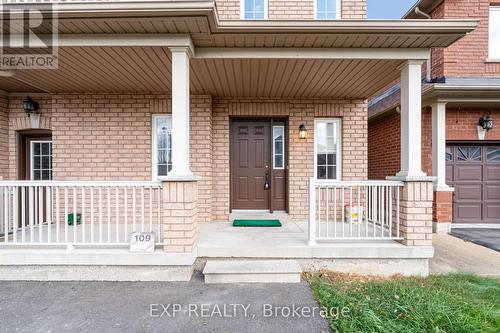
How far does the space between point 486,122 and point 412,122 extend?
3621 mm

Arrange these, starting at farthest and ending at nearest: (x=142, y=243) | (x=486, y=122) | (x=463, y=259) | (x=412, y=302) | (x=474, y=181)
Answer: (x=474, y=181) → (x=486, y=122) → (x=463, y=259) → (x=142, y=243) → (x=412, y=302)

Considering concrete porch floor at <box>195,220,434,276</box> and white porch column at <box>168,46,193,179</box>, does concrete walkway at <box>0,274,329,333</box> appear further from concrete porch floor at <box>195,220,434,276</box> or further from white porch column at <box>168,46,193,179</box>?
white porch column at <box>168,46,193,179</box>

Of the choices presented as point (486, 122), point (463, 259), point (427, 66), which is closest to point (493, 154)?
point (486, 122)

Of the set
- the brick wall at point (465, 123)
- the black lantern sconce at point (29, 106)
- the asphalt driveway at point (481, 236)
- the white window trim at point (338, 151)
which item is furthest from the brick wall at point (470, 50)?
the black lantern sconce at point (29, 106)

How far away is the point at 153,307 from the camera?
2.64 metres

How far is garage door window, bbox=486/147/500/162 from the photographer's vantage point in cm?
580

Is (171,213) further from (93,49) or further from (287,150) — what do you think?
(287,150)

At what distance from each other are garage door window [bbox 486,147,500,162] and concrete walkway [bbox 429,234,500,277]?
96.3 inches

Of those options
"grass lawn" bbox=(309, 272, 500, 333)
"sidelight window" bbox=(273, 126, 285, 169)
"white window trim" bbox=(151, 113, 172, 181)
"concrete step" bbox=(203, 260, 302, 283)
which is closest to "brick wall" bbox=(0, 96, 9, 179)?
"white window trim" bbox=(151, 113, 172, 181)

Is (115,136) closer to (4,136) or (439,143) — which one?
(4,136)

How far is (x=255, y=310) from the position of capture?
2.58 meters

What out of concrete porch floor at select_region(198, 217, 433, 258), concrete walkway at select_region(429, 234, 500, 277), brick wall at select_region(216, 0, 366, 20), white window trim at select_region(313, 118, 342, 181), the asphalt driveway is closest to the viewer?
concrete porch floor at select_region(198, 217, 433, 258)

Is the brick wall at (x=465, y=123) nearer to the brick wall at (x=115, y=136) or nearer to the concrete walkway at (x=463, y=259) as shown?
the concrete walkway at (x=463, y=259)

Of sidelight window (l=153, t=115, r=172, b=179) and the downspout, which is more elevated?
the downspout
